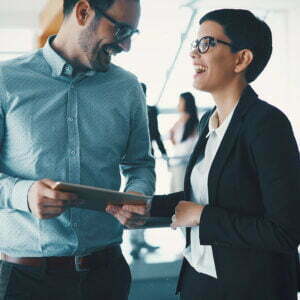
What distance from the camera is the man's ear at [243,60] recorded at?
5.60ft

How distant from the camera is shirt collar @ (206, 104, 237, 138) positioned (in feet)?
5.39

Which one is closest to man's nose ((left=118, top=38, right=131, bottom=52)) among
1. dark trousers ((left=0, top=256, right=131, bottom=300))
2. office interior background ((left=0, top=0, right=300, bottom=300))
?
dark trousers ((left=0, top=256, right=131, bottom=300))

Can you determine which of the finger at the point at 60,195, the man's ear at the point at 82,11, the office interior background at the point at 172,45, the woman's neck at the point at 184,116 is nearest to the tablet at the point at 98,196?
the finger at the point at 60,195

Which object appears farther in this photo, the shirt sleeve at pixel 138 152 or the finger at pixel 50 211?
the shirt sleeve at pixel 138 152

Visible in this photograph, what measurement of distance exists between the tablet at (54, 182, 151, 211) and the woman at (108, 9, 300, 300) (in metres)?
0.10

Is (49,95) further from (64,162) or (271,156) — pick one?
(271,156)

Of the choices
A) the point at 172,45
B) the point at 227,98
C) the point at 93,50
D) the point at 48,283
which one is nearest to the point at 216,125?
the point at 227,98

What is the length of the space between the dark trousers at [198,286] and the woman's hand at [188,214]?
0.19 metres

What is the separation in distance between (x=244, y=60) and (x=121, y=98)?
0.49 m

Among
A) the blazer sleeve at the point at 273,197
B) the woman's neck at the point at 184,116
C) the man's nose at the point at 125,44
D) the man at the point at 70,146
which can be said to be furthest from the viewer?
the woman's neck at the point at 184,116

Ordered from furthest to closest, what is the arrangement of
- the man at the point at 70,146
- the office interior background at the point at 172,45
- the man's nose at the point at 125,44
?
the office interior background at the point at 172,45
the man's nose at the point at 125,44
the man at the point at 70,146

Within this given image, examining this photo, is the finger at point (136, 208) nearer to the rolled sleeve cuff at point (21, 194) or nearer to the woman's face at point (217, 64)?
the rolled sleeve cuff at point (21, 194)

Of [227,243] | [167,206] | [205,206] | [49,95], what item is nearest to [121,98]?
[49,95]

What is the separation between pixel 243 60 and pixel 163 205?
24.6 inches
